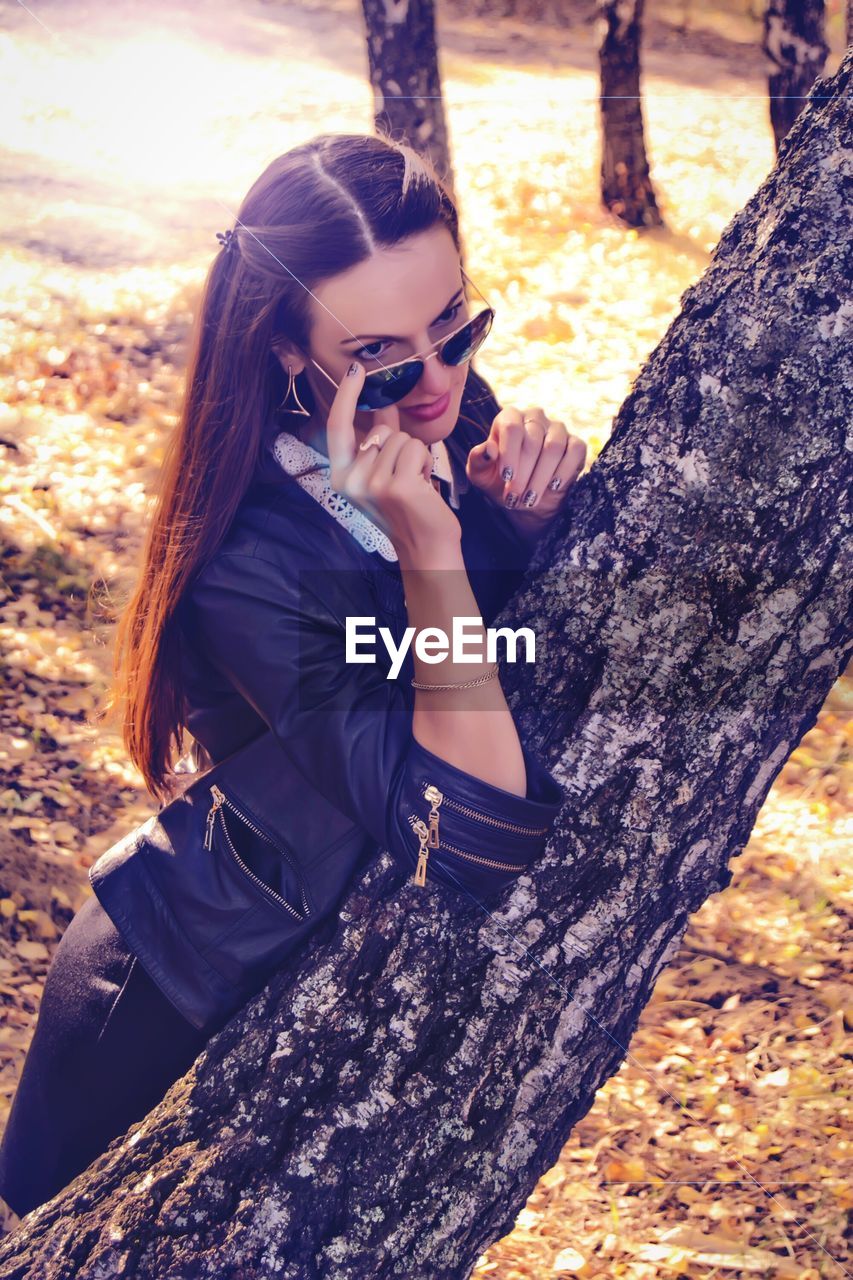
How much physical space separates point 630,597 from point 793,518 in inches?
11.5

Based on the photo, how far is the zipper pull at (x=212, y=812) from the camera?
6.95 feet

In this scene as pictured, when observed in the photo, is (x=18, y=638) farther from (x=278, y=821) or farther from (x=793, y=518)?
(x=793, y=518)

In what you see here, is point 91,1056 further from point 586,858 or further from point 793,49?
point 793,49

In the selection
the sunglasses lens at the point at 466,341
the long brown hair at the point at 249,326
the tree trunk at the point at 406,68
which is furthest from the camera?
the tree trunk at the point at 406,68

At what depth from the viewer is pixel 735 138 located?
1239cm

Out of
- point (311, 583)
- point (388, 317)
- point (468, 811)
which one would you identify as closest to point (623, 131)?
point (388, 317)

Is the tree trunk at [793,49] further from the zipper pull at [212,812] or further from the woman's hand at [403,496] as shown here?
the zipper pull at [212,812]

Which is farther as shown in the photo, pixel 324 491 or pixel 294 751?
pixel 324 491

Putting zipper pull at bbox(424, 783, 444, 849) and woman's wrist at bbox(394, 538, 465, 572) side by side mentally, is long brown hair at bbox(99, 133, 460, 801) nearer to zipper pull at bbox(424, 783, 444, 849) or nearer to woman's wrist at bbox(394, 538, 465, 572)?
woman's wrist at bbox(394, 538, 465, 572)

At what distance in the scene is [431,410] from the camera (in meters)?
2.12

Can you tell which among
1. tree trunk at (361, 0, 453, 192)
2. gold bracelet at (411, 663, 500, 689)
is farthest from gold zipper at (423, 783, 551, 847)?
tree trunk at (361, 0, 453, 192)

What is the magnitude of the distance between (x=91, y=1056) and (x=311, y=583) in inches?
48.9

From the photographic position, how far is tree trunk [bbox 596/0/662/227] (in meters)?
10.2

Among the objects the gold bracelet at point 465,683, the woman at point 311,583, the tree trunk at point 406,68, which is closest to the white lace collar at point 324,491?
the woman at point 311,583
